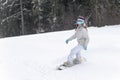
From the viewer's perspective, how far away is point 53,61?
40.0ft

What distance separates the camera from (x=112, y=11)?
30.3 metres

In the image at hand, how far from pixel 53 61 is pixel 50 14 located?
22749 millimetres

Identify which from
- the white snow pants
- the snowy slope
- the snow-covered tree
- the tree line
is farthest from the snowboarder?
the snow-covered tree

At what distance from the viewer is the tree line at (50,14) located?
29320mm

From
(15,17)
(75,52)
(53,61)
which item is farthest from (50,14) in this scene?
(75,52)

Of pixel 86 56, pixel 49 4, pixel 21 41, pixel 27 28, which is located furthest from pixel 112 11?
pixel 86 56

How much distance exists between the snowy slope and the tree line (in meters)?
11.6

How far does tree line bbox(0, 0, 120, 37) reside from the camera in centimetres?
2932

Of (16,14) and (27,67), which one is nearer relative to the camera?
(27,67)

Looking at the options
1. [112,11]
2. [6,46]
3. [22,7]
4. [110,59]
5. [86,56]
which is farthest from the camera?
[22,7]

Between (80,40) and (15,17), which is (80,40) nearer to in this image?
(80,40)

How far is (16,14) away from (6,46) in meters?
23.6

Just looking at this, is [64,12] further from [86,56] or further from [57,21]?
[86,56]

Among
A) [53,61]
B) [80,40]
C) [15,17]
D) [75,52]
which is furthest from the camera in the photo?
[15,17]
